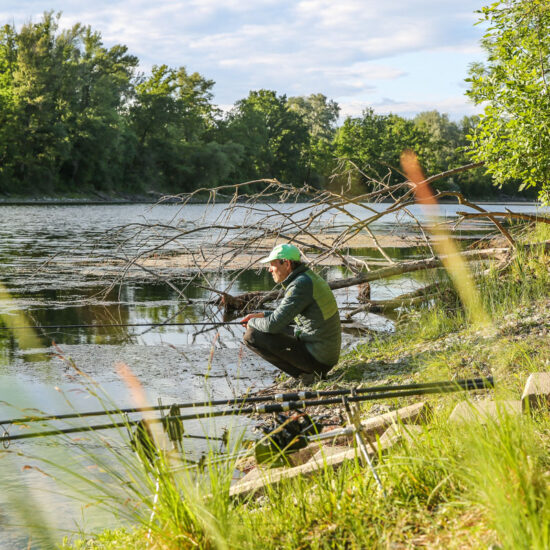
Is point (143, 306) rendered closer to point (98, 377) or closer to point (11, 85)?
point (98, 377)

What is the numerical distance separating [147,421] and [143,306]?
894 centimetres

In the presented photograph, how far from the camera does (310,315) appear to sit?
6223 mm

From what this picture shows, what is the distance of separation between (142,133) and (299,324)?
227ft

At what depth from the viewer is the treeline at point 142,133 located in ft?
177

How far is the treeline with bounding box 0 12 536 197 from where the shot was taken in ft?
177

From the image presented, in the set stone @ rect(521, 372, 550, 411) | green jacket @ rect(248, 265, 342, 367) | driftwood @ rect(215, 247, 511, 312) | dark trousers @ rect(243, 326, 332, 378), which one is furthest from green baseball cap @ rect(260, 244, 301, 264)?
driftwood @ rect(215, 247, 511, 312)

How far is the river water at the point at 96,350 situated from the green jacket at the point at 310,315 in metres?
0.86

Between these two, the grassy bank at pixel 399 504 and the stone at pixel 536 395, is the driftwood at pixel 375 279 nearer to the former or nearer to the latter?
the stone at pixel 536 395

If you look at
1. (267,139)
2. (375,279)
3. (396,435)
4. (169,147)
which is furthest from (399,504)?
(267,139)

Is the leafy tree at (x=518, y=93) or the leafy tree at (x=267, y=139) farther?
the leafy tree at (x=267, y=139)

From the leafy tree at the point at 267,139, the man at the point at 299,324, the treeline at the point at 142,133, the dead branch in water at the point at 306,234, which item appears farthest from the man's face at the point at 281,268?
the leafy tree at the point at 267,139

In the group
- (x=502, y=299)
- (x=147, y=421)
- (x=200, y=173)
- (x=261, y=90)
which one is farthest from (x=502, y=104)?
(x=261, y=90)

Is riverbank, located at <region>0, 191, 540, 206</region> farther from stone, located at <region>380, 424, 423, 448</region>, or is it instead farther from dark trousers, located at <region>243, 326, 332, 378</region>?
stone, located at <region>380, 424, 423, 448</region>

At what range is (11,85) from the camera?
2143 inches
